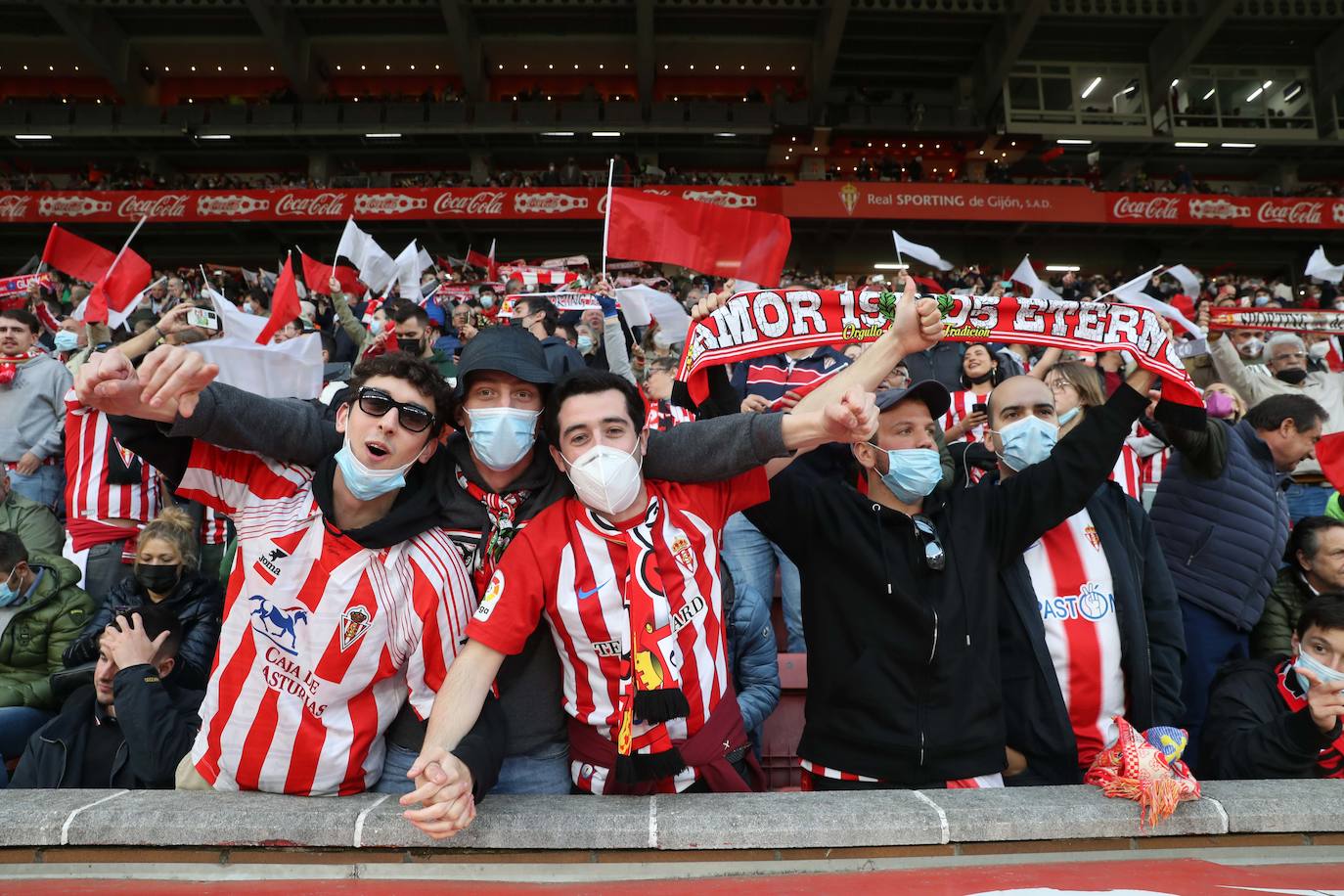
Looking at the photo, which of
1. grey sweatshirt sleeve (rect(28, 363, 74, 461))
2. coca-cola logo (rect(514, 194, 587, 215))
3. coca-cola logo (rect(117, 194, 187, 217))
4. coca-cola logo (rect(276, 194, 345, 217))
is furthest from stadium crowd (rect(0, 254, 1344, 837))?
coca-cola logo (rect(117, 194, 187, 217))

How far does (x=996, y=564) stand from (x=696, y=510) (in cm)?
108

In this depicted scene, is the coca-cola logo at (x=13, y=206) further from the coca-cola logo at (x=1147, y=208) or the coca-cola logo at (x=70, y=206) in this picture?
the coca-cola logo at (x=1147, y=208)

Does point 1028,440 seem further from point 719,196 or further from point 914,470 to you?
point 719,196

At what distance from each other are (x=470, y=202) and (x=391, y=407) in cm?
2455

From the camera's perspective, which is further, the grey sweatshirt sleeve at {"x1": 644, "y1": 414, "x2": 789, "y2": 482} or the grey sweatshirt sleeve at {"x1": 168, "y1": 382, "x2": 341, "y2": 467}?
the grey sweatshirt sleeve at {"x1": 644, "y1": 414, "x2": 789, "y2": 482}

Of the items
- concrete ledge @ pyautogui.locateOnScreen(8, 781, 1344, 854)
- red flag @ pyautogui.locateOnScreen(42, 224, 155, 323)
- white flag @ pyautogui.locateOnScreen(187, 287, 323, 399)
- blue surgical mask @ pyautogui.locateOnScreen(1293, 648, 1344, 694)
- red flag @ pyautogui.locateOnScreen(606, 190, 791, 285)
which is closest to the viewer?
concrete ledge @ pyautogui.locateOnScreen(8, 781, 1344, 854)

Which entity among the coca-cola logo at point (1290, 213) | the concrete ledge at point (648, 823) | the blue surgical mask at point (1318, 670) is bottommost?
the concrete ledge at point (648, 823)

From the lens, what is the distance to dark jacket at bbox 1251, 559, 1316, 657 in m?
3.59

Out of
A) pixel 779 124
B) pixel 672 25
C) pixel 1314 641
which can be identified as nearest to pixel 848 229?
pixel 779 124

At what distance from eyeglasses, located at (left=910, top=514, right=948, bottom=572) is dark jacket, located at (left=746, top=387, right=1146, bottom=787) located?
0.6 inches

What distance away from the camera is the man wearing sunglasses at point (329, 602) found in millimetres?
2250

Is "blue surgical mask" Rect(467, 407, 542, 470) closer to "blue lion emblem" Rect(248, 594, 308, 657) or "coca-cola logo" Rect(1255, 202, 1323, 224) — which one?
"blue lion emblem" Rect(248, 594, 308, 657)

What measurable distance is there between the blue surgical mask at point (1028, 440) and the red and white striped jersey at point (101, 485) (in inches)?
181

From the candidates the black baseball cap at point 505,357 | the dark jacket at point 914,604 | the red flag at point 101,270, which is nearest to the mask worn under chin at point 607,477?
the black baseball cap at point 505,357
